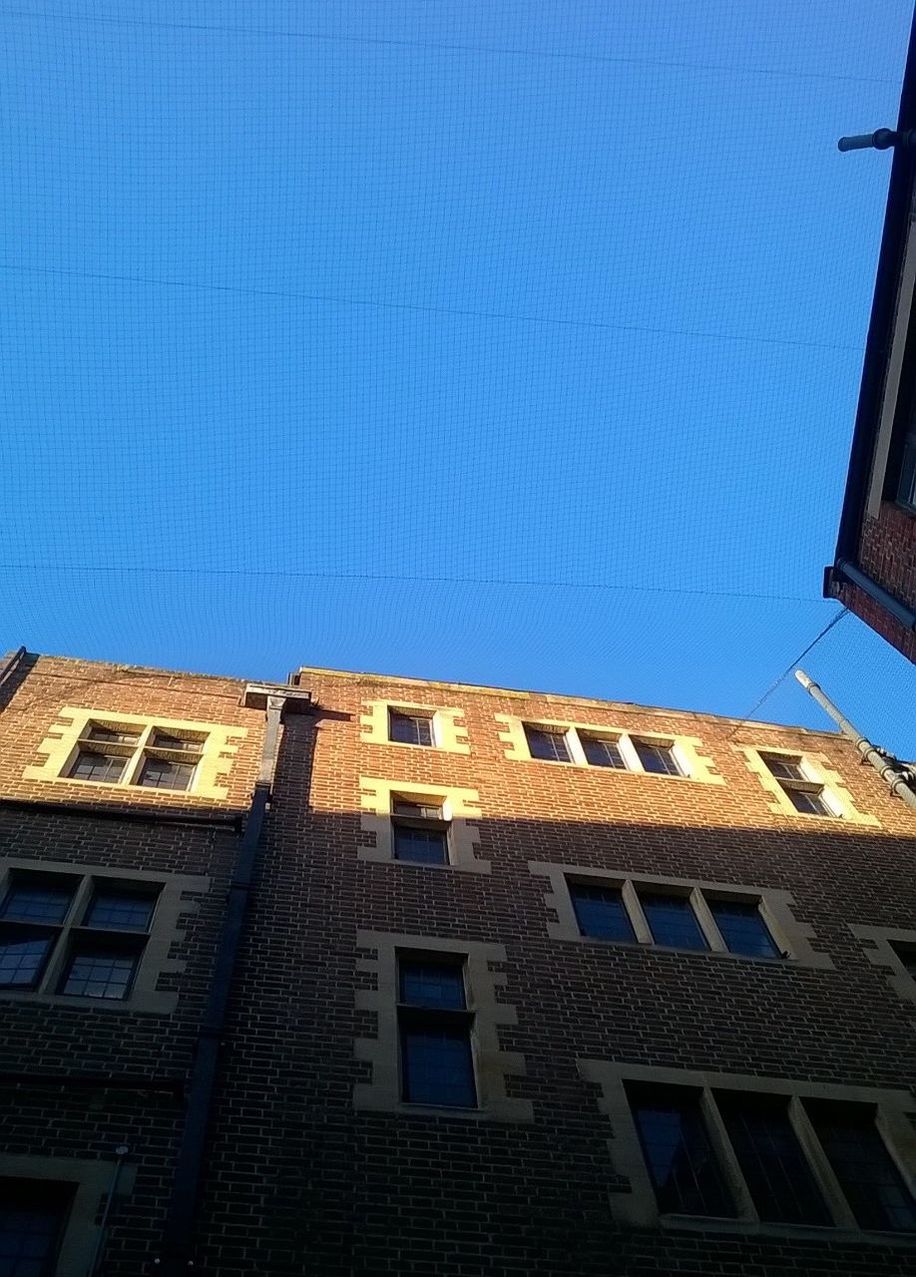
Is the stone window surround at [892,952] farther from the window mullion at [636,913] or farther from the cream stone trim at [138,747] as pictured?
the cream stone trim at [138,747]

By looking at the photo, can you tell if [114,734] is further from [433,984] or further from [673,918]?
[673,918]

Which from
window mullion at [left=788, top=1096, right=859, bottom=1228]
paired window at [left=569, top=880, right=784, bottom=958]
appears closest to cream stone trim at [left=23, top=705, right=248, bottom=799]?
paired window at [left=569, top=880, right=784, bottom=958]

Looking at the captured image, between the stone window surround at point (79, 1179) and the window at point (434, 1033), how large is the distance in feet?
9.51

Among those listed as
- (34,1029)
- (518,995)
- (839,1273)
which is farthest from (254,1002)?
(839,1273)

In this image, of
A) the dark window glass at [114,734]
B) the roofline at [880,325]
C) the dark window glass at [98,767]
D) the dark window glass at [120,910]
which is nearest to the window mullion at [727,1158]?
the dark window glass at [120,910]

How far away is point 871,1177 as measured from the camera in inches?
398

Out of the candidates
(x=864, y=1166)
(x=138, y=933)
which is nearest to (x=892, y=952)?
(x=864, y=1166)

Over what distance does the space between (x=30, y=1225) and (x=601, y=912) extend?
7.71 meters

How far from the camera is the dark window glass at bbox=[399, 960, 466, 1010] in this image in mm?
11406

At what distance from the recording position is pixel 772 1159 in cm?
1014

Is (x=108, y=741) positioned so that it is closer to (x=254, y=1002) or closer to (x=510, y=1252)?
(x=254, y=1002)

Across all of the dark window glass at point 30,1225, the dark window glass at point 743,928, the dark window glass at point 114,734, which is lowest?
the dark window glass at point 30,1225

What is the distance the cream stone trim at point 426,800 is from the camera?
13547mm

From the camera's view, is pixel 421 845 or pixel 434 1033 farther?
pixel 421 845
